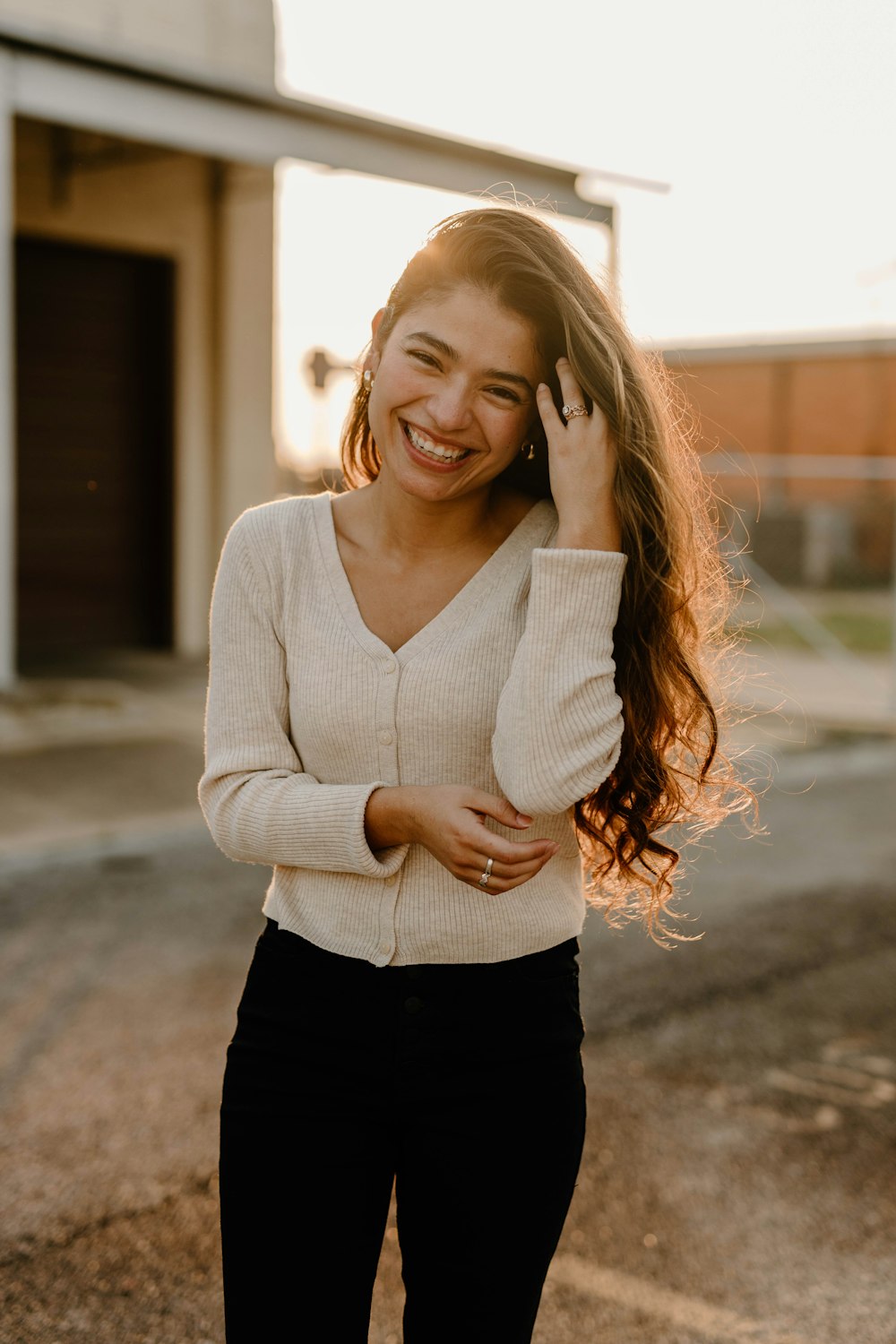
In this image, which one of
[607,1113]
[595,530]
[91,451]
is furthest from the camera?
[91,451]

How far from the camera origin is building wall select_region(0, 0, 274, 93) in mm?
9742

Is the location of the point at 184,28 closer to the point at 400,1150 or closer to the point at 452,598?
the point at 452,598

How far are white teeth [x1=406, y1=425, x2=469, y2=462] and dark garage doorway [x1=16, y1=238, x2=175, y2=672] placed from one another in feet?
30.8

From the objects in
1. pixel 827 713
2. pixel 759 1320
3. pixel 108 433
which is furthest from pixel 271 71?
pixel 759 1320

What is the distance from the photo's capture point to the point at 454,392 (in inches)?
73.7

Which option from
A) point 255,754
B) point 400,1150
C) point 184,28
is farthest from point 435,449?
point 184,28

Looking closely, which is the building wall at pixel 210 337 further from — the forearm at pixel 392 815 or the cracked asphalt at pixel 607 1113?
the forearm at pixel 392 815

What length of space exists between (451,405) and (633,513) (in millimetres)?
278

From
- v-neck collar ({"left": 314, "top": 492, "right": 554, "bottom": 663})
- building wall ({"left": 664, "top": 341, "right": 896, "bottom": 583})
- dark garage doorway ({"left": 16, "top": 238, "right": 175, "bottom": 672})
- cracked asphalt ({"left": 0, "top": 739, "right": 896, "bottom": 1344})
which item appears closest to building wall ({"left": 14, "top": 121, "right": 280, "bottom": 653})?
dark garage doorway ({"left": 16, "top": 238, "right": 175, "bottom": 672})

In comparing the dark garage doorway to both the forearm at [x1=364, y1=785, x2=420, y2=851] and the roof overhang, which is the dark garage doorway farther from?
the forearm at [x1=364, y1=785, x2=420, y2=851]

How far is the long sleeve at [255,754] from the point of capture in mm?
1891

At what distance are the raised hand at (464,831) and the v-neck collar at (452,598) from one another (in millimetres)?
209

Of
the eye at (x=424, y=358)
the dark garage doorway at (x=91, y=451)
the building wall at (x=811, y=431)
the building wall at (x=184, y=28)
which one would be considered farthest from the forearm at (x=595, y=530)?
the building wall at (x=811, y=431)

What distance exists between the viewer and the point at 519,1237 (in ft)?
6.11
